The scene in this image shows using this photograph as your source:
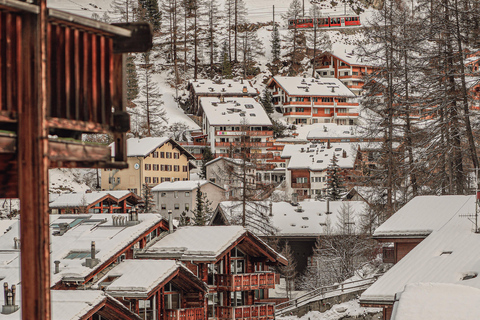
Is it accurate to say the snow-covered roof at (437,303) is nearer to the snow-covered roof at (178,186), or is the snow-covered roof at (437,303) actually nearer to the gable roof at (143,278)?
the gable roof at (143,278)

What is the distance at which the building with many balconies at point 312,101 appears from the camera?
118m

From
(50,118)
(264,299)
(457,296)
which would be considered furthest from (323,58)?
(50,118)

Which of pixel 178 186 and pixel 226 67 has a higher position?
pixel 226 67

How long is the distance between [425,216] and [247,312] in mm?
12158

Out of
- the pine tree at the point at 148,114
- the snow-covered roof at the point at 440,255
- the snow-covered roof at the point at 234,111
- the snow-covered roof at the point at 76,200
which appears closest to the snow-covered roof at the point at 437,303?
the snow-covered roof at the point at 440,255

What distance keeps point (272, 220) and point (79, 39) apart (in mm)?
59326

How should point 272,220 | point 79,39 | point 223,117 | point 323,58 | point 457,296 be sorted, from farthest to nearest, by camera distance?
point 323,58
point 223,117
point 272,220
point 457,296
point 79,39

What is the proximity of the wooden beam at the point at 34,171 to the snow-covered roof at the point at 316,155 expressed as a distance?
8842 cm

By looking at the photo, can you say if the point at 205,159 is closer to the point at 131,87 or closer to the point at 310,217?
the point at 131,87

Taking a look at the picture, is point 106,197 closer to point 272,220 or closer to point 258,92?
point 272,220

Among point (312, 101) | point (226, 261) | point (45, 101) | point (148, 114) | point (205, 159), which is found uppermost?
point (312, 101)

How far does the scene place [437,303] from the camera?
13.0 meters

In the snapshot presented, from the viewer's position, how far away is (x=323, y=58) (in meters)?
133

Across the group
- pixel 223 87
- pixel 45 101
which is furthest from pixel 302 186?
pixel 45 101
